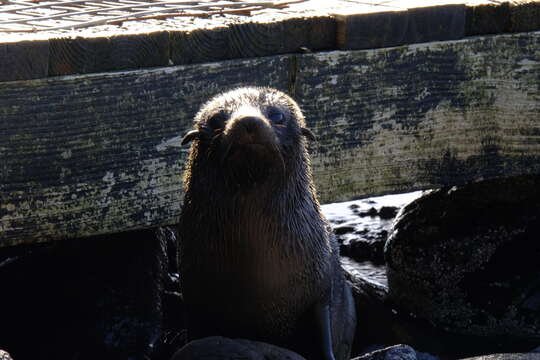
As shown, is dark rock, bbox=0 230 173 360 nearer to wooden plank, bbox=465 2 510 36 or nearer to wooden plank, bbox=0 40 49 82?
wooden plank, bbox=0 40 49 82

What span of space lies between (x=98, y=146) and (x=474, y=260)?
2.78 metres

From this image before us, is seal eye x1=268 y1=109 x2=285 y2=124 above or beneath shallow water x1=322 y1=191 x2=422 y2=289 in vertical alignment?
above

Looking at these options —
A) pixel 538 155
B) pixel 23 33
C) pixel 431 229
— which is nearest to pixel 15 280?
pixel 23 33

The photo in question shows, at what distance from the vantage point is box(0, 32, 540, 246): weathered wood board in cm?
528

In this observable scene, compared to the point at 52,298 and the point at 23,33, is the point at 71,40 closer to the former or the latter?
the point at 23,33

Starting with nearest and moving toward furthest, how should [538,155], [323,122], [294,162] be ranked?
1. [294,162]
2. [323,122]
3. [538,155]

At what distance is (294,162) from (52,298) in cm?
193

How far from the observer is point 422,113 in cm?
627

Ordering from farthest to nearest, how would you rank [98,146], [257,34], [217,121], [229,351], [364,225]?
1. [364,225]
2. [257,34]
3. [98,146]
4. [217,121]
5. [229,351]

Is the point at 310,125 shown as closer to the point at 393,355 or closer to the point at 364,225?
the point at 393,355

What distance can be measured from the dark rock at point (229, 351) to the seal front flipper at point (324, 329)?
403 mm

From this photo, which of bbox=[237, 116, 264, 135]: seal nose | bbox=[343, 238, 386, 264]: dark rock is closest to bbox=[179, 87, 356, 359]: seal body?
bbox=[237, 116, 264, 135]: seal nose

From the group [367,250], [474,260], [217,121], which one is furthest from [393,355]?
[367,250]

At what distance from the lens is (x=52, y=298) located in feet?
20.3
